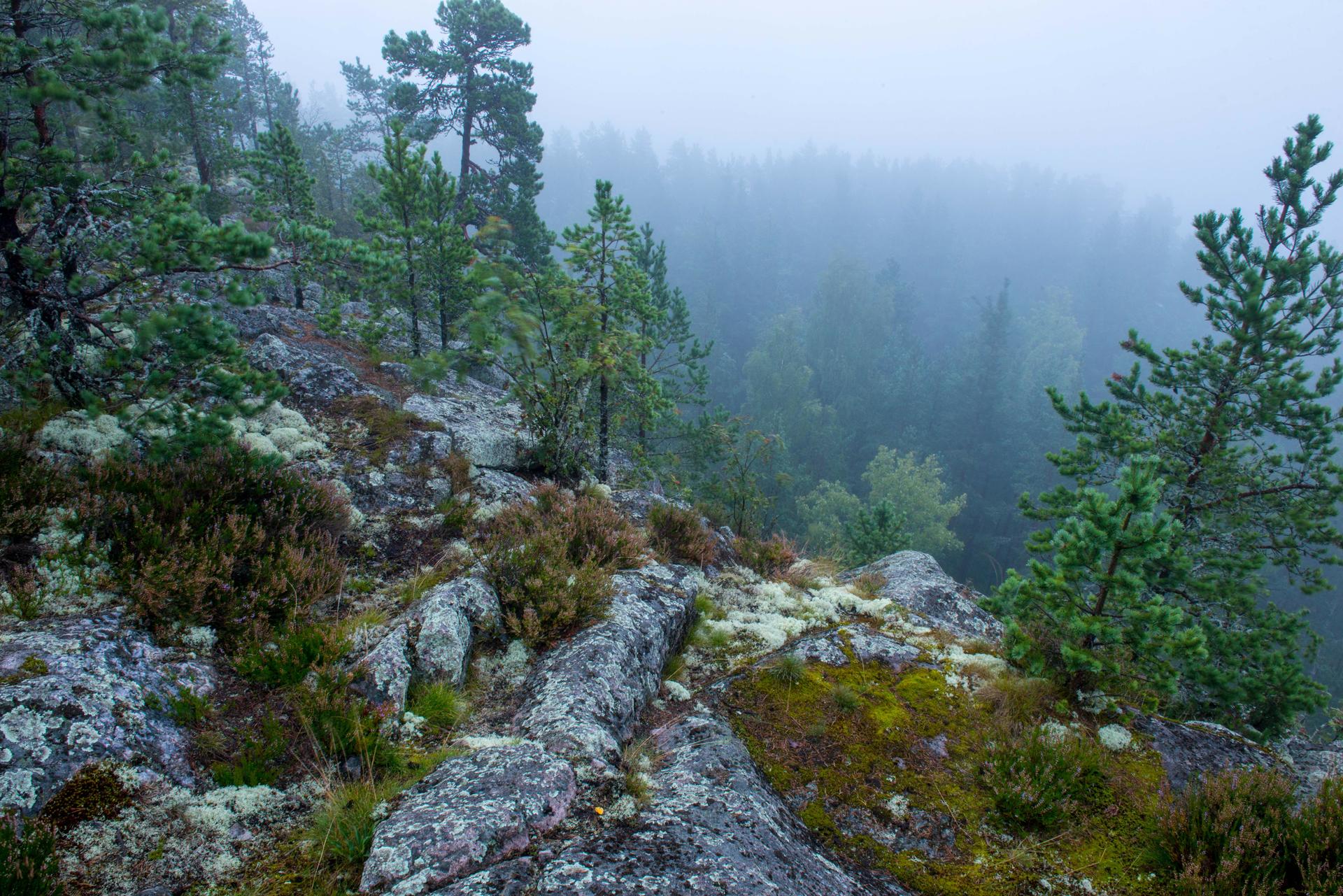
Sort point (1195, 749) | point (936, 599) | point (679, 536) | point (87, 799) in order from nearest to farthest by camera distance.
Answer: point (87, 799)
point (1195, 749)
point (679, 536)
point (936, 599)

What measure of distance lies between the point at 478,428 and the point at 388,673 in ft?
21.2

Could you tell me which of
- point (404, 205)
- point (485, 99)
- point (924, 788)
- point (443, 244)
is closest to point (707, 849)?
point (924, 788)

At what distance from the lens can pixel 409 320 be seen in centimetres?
1814

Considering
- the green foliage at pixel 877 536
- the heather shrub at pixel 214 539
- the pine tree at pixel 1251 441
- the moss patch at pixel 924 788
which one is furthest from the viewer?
the green foliage at pixel 877 536

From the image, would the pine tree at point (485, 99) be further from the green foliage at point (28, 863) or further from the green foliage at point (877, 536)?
the green foliage at point (28, 863)

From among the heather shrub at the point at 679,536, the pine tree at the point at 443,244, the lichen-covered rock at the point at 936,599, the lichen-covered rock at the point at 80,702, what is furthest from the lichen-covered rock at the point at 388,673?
the pine tree at the point at 443,244

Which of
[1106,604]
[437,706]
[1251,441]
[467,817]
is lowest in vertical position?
[437,706]

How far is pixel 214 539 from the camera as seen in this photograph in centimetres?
491

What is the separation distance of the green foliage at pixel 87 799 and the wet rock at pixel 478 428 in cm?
630

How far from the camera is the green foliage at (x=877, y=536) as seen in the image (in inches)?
784

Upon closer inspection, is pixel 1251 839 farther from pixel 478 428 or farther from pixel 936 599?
pixel 478 428

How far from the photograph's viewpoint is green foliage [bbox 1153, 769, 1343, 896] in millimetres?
3391

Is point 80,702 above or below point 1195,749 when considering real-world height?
above

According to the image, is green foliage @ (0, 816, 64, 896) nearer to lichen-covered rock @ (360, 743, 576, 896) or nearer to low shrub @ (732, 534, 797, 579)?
lichen-covered rock @ (360, 743, 576, 896)
